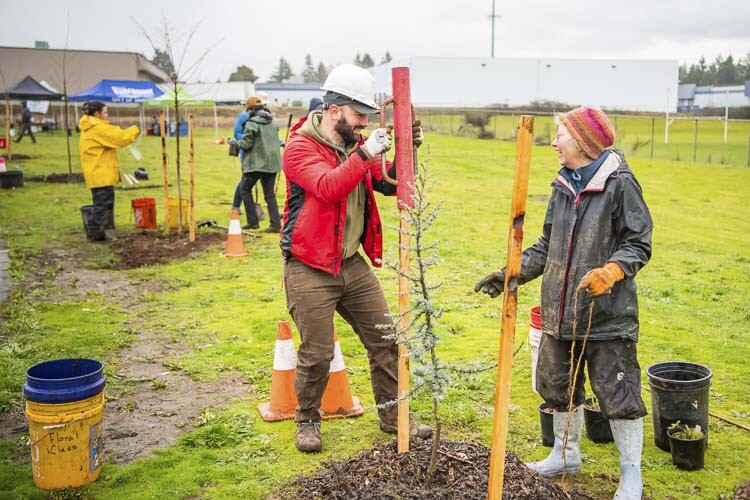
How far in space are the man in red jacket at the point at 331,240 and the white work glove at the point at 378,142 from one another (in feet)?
0.57

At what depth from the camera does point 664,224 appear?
50.5 feet

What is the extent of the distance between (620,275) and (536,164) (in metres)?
22.7

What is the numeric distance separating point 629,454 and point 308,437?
81.1 inches

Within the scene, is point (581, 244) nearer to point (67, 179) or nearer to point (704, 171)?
point (67, 179)

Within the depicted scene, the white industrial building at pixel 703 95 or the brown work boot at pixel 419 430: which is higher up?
the white industrial building at pixel 703 95

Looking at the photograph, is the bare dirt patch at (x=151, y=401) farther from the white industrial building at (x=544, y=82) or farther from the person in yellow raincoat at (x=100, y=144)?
the white industrial building at (x=544, y=82)

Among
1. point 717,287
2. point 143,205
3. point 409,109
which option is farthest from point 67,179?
point 409,109

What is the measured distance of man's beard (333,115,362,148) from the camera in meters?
4.62

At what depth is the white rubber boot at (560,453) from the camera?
448cm

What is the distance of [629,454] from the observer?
4.09m

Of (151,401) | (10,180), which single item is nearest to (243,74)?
(10,180)

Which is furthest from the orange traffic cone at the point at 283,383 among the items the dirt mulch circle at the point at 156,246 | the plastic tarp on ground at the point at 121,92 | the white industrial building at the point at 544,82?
the white industrial building at the point at 544,82

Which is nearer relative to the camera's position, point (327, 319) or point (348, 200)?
point (348, 200)

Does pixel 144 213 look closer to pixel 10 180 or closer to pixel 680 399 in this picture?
pixel 10 180
